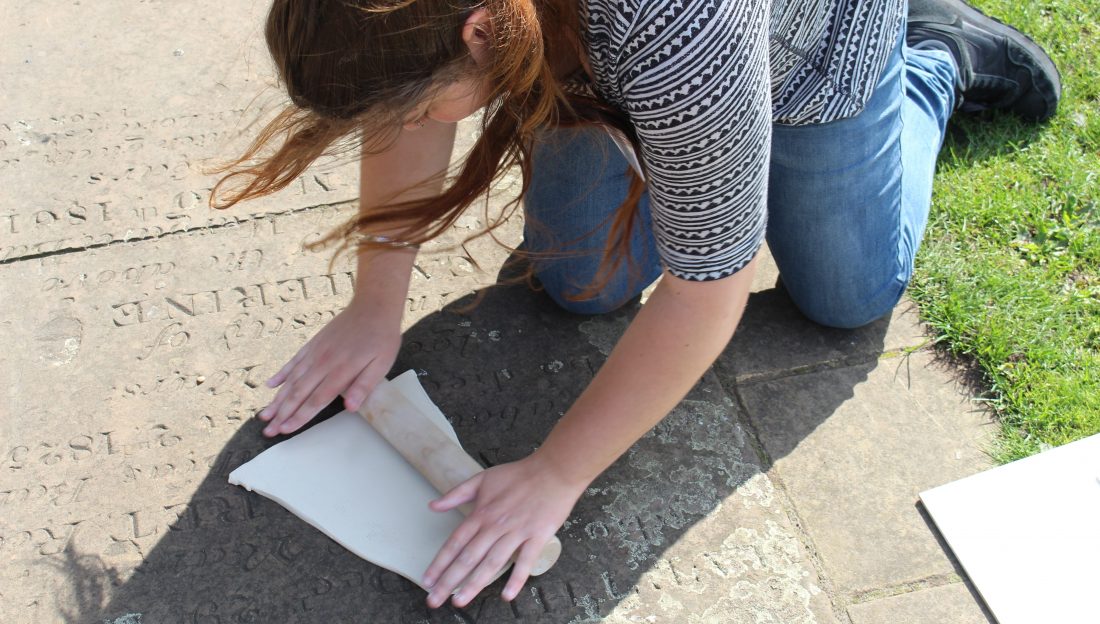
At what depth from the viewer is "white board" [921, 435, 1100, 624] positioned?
1622 mm

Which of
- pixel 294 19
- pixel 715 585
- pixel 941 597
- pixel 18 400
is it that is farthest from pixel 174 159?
pixel 941 597

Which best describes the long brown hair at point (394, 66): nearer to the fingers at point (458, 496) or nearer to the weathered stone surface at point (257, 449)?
the fingers at point (458, 496)

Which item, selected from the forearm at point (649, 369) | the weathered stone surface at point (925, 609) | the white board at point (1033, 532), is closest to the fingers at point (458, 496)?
the forearm at point (649, 369)

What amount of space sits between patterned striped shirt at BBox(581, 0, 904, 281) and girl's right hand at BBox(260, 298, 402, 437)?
2.41 ft

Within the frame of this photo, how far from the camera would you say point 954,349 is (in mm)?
2051

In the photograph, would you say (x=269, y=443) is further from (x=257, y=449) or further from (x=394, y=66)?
(x=394, y=66)

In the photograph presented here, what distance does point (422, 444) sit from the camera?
1732 millimetres

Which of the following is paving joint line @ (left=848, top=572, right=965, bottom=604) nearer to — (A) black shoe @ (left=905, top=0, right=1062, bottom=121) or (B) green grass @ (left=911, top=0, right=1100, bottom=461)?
(B) green grass @ (left=911, top=0, right=1100, bottom=461)

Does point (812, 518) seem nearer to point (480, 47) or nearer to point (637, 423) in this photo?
point (637, 423)

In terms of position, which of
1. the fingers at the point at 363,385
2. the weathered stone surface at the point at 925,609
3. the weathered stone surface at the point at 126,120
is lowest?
the weathered stone surface at the point at 925,609

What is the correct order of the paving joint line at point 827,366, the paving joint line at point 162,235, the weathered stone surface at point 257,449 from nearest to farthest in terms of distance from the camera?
the weathered stone surface at point 257,449
the paving joint line at point 827,366
the paving joint line at point 162,235

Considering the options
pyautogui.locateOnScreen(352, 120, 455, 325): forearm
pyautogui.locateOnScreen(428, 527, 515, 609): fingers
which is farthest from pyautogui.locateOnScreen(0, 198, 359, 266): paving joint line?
pyautogui.locateOnScreen(428, 527, 515, 609): fingers

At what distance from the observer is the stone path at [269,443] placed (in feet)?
→ 5.38

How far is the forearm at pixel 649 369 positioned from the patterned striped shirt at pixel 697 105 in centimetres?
6
